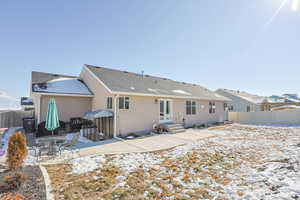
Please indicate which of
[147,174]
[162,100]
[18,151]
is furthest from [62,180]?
[162,100]

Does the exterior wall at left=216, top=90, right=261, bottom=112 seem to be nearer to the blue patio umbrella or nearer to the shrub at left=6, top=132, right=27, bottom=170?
the blue patio umbrella

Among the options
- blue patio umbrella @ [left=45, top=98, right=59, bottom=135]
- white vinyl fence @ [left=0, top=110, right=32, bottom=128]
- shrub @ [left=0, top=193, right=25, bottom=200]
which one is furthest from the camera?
white vinyl fence @ [left=0, top=110, right=32, bottom=128]

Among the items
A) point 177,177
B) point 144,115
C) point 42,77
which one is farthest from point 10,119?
point 177,177

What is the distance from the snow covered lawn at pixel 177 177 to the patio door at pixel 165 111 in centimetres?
584

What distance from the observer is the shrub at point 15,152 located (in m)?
3.75

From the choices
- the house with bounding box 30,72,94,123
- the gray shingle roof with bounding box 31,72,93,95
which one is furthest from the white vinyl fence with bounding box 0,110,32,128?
the gray shingle roof with bounding box 31,72,93,95

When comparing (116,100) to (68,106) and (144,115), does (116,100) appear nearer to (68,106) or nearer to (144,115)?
(144,115)

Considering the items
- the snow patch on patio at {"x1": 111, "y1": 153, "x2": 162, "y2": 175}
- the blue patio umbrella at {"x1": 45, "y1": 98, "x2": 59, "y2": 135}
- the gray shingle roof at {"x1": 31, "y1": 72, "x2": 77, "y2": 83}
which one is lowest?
the snow patch on patio at {"x1": 111, "y1": 153, "x2": 162, "y2": 175}

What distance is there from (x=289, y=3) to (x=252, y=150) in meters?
8.13

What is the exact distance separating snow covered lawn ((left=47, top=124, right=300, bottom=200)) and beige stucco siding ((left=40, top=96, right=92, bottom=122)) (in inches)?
251

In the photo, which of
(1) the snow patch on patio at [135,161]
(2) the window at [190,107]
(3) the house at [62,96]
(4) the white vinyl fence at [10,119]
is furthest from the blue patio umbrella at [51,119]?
(4) the white vinyl fence at [10,119]

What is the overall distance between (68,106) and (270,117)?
21972 millimetres

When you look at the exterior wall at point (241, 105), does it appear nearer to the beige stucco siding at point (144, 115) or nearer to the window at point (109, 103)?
the beige stucco siding at point (144, 115)

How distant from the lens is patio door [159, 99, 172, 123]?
11647 millimetres
